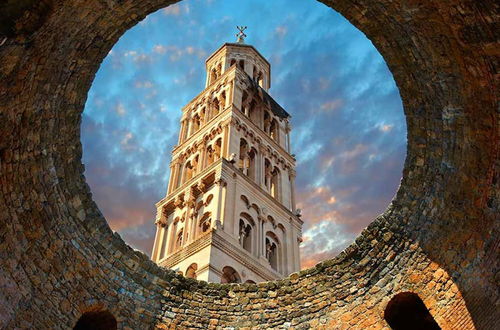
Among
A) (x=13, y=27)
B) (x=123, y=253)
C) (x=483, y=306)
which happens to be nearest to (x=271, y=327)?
(x=123, y=253)

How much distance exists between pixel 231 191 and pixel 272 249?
14.8 feet

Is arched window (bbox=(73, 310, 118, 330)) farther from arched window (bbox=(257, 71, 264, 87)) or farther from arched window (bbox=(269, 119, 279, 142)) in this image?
arched window (bbox=(257, 71, 264, 87))

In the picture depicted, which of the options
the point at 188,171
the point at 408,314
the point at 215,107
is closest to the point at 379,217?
the point at 408,314

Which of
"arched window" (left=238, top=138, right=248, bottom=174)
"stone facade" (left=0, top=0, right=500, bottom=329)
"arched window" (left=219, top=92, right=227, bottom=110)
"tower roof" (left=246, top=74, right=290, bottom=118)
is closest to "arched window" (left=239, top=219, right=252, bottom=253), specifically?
"arched window" (left=238, top=138, right=248, bottom=174)

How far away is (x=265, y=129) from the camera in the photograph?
37.8 metres

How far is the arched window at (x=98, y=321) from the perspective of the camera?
7992mm

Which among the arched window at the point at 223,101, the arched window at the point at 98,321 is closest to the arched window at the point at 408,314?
the arched window at the point at 98,321

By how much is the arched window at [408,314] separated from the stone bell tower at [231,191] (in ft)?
50.9

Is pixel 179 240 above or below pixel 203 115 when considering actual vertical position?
below

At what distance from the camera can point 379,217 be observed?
838cm

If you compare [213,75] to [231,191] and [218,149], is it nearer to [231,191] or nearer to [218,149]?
[218,149]

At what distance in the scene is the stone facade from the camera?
5.87 meters

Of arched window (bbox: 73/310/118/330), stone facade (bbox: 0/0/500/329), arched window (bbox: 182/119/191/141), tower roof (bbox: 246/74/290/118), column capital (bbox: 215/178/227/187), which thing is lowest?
arched window (bbox: 73/310/118/330)

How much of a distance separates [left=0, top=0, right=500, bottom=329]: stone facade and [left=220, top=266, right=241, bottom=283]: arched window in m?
16.1
